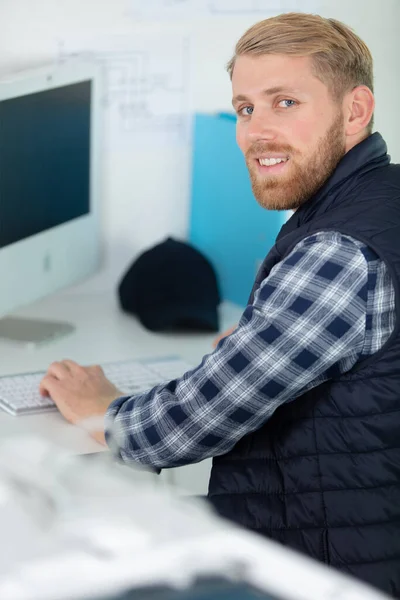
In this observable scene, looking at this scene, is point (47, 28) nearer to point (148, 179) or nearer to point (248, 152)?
point (148, 179)

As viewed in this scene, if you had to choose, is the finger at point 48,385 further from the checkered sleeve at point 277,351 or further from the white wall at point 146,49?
the white wall at point 146,49

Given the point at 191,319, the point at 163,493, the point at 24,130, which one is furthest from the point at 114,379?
the point at 163,493

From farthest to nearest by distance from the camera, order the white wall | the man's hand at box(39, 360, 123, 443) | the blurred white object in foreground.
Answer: the white wall, the man's hand at box(39, 360, 123, 443), the blurred white object in foreground

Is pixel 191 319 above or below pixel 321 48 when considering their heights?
below

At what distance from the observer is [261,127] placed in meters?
1.63

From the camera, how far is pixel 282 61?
1.57 metres

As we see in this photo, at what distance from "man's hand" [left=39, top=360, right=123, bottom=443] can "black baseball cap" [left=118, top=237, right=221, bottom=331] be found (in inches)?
16.8

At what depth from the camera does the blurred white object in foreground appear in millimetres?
625

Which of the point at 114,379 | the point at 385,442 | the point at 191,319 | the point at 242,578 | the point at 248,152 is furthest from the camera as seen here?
the point at 191,319

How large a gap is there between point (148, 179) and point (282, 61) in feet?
3.20

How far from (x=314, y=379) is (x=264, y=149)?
44 cm

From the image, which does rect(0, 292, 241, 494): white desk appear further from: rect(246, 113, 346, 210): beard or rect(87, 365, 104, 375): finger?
rect(246, 113, 346, 210): beard

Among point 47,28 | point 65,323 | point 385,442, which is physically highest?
point 47,28

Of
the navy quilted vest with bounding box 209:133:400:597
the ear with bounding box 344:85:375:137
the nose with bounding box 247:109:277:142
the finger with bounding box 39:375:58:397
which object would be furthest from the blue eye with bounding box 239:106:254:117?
the finger with bounding box 39:375:58:397
